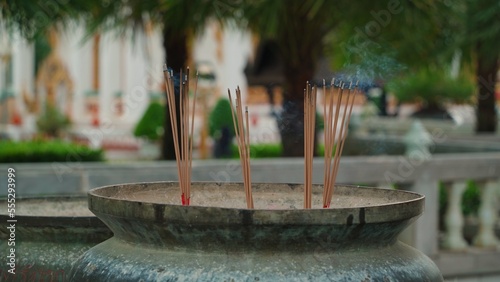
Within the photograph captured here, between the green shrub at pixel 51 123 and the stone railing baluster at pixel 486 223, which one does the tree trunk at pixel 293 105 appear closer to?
the stone railing baluster at pixel 486 223

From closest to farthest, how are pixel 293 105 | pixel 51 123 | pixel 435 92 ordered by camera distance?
pixel 293 105 → pixel 51 123 → pixel 435 92

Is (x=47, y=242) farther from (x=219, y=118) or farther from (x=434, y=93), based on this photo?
(x=434, y=93)

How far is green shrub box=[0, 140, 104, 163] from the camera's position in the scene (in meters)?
12.3

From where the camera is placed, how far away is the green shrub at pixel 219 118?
20.2 m

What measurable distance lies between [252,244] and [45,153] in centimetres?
1071

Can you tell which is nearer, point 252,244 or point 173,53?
point 252,244

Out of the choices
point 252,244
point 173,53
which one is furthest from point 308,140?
point 173,53

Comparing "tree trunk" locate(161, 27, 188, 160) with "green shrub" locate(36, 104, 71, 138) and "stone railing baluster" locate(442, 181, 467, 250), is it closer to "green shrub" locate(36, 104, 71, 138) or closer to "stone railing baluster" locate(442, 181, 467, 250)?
"stone railing baluster" locate(442, 181, 467, 250)

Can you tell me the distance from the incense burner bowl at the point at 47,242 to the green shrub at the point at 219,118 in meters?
16.6

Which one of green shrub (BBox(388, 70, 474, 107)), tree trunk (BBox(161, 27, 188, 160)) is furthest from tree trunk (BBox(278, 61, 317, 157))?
green shrub (BBox(388, 70, 474, 107))

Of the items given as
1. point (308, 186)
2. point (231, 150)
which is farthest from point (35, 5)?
point (231, 150)

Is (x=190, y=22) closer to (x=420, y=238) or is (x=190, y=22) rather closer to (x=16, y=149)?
(x=16, y=149)

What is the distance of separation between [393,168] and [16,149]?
21.6 ft

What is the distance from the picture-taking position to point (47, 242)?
3.27 metres
